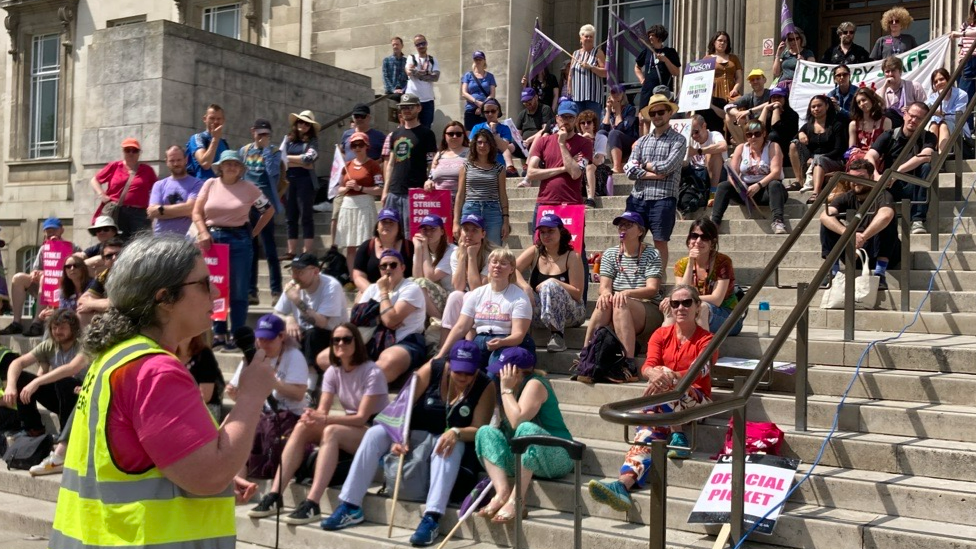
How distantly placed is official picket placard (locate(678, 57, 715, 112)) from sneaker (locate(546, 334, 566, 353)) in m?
5.27

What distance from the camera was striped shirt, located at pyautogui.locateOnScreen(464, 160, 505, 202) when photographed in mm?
10859

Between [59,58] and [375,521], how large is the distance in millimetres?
19569

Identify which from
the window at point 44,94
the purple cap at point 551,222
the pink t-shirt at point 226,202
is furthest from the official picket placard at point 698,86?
the window at point 44,94

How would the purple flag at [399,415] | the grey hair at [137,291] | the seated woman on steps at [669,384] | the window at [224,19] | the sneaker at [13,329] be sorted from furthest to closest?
1. the window at [224,19]
2. the sneaker at [13,329]
3. the purple flag at [399,415]
4. the seated woman on steps at [669,384]
5. the grey hair at [137,291]

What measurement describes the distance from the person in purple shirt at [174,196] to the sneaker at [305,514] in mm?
4571

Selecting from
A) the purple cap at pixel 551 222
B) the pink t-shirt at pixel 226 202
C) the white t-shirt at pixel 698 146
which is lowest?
the purple cap at pixel 551 222

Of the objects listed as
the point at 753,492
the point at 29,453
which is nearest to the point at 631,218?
the point at 753,492

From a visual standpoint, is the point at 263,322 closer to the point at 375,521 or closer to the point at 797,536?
the point at 375,521

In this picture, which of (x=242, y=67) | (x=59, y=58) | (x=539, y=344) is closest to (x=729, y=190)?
(x=539, y=344)

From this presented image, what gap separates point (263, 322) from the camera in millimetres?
8852

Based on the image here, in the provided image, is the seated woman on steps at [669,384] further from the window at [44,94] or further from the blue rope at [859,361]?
the window at [44,94]

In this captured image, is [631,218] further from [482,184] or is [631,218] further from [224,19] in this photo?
[224,19]

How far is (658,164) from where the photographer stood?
10.0 m

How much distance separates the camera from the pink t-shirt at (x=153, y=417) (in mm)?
2926
